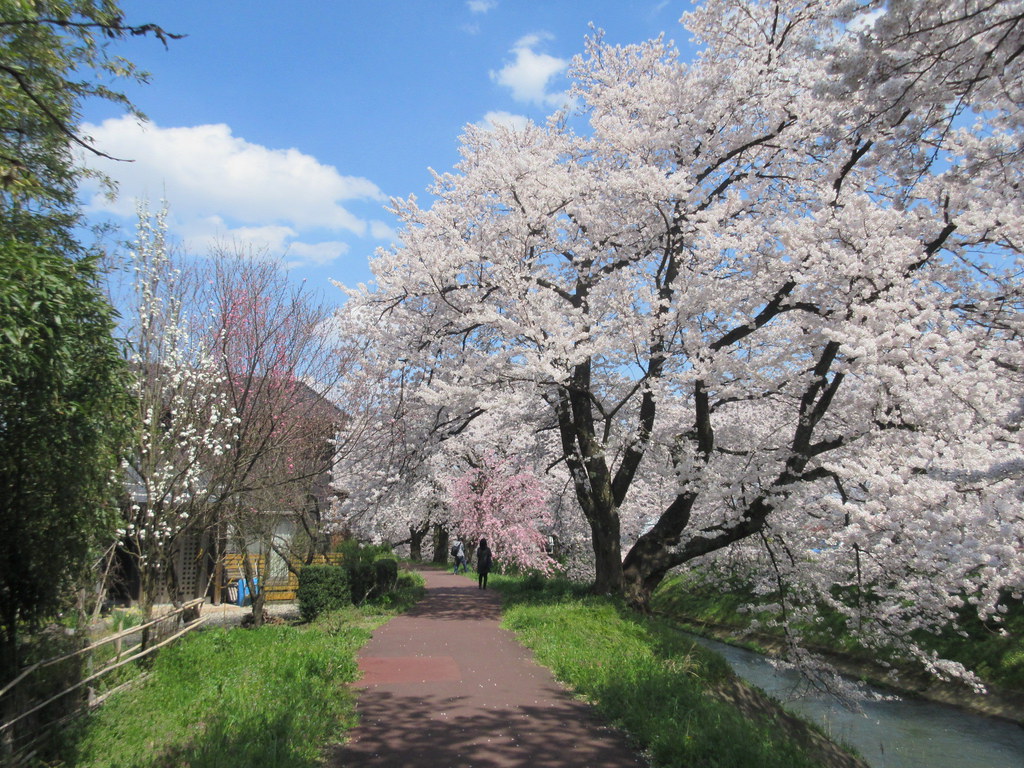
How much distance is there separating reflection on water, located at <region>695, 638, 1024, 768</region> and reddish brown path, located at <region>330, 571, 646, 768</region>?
4.33 meters

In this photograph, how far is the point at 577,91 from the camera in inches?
558

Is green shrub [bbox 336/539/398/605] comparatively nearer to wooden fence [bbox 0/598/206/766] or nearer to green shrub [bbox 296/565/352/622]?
green shrub [bbox 296/565/352/622]

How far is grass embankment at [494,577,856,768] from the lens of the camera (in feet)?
17.5

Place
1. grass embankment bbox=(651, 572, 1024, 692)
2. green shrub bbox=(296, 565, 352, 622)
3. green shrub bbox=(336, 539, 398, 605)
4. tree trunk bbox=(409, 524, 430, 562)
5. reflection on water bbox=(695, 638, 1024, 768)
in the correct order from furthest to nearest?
tree trunk bbox=(409, 524, 430, 562), green shrub bbox=(336, 539, 398, 605), grass embankment bbox=(651, 572, 1024, 692), green shrub bbox=(296, 565, 352, 622), reflection on water bbox=(695, 638, 1024, 768)

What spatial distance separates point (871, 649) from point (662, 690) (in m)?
10.4

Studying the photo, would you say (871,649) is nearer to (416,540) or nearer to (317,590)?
(317,590)

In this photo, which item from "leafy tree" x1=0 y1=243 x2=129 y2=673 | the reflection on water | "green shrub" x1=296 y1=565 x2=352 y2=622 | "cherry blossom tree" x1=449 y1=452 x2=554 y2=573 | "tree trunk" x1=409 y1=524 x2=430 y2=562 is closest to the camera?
"leafy tree" x1=0 y1=243 x2=129 y2=673

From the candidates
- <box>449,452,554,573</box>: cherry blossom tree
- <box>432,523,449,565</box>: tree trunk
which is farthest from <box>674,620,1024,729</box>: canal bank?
<box>432,523,449,565</box>: tree trunk

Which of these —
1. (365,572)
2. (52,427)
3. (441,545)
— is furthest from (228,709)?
(441,545)

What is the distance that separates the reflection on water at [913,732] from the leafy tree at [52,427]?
8.91m

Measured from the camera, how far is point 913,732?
1146cm

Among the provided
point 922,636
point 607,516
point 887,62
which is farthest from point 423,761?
point 922,636

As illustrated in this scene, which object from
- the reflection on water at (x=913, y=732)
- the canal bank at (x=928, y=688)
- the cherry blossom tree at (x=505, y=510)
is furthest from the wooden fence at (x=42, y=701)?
the cherry blossom tree at (x=505, y=510)

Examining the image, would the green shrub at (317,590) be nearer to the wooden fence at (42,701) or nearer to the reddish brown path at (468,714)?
the reddish brown path at (468,714)
